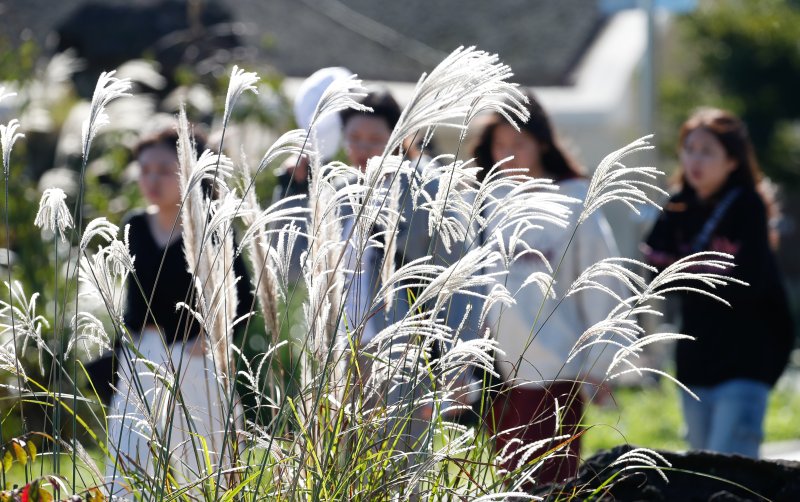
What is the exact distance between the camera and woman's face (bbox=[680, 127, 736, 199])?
16.0 feet

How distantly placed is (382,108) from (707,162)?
1603 mm

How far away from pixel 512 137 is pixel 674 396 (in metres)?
6.12

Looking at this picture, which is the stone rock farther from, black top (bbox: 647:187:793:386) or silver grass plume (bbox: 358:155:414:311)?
black top (bbox: 647:187:793:386)

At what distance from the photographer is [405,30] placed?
781 inches

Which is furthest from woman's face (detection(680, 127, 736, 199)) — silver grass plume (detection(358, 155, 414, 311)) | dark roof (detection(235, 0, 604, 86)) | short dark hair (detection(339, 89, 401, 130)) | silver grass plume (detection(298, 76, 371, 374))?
dark roof (detection(235, 0, 604, 86))

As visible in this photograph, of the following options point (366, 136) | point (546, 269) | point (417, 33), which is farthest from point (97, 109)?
point (417, 33)

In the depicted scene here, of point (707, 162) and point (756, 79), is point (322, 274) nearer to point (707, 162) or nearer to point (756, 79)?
point (707, 162)

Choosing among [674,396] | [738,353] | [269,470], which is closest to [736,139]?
[738,353]

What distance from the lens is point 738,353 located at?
4680mm

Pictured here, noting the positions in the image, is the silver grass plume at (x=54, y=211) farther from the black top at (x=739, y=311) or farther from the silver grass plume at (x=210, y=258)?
the black top at (x=739, y=311)

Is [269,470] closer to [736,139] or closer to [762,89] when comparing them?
[736,139]

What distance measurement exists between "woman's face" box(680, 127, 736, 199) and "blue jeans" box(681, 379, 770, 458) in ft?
2.57

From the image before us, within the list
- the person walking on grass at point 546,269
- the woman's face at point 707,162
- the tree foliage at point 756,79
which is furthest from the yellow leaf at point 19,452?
the tree foliage at point 756,79

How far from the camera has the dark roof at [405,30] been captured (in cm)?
1748
